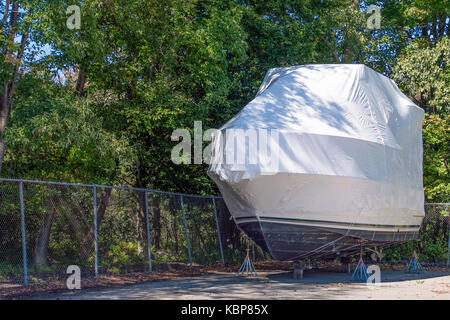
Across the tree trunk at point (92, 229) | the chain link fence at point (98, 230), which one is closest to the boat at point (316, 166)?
the chain link fence at point (98, 230)

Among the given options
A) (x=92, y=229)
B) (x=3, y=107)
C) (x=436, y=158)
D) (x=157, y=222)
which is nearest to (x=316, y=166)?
(x=157, y=222)

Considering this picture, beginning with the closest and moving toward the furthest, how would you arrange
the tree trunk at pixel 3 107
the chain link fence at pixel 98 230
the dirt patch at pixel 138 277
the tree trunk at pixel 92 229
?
the dirt patch at pixel 138 277 → the chain link fence at pixel 98 230 → the tree trunk at pixel 3 107 → the tree trunk at pixel 92 229

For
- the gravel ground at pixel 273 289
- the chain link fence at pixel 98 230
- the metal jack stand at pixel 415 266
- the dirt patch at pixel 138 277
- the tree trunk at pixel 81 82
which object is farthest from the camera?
the metal jack stand at pixel 415 266

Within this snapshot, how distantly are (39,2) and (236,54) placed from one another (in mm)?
8239

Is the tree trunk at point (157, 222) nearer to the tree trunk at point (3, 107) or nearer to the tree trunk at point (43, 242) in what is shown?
the tree trunk at point (43, 242)

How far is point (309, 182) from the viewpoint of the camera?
13.4m

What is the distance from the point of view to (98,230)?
1562 centimetres

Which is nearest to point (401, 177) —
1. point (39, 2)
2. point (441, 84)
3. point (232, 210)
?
point (232, 210)

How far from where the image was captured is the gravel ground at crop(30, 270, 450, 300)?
37.0 feet

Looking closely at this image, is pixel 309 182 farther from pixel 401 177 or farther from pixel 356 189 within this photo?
pixel 401 177

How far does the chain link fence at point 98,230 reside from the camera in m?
13.7

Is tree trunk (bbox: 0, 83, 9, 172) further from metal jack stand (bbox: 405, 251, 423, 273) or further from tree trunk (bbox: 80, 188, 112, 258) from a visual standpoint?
metal jack stand (bbox: 405, 251, 423, 273)

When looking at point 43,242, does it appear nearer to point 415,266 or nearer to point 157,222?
point 157,222

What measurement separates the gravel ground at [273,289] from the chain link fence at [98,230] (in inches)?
64.0
